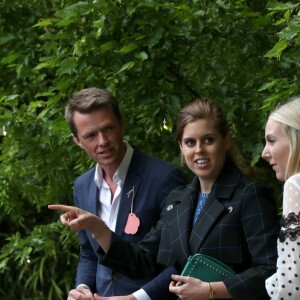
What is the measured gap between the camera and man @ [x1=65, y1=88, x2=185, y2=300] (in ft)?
13.5

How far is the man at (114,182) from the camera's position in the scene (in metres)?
4.13

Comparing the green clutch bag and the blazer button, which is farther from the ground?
the green clutch bag

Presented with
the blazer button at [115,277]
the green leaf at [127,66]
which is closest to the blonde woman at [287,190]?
the blazer button at [115,277]

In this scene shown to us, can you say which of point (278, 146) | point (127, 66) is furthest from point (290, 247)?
point (127, 66)

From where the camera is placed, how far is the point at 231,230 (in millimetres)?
3516

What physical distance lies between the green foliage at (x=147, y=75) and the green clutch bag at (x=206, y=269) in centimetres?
104

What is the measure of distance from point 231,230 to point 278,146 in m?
0.45

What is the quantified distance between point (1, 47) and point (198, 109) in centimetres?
264

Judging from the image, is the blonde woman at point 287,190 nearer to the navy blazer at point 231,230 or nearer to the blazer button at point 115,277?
the navy blazer at point 231,230

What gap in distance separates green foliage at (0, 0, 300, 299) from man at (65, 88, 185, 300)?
0.50 m

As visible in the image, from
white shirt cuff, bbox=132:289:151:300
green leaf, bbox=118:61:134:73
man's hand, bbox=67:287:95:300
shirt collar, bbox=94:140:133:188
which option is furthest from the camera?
green leaf, bbox=118:61:134:73

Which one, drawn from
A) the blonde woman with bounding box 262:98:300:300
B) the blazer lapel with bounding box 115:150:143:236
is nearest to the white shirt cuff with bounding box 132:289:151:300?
the blazer lapel with bounding box 115:150:143:236

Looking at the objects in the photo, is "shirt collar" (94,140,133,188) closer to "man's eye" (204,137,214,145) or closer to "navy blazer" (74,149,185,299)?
"navy blazer" (74,149,185,299)

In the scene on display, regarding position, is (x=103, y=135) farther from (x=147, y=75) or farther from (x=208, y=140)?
(x=147, y=75)
